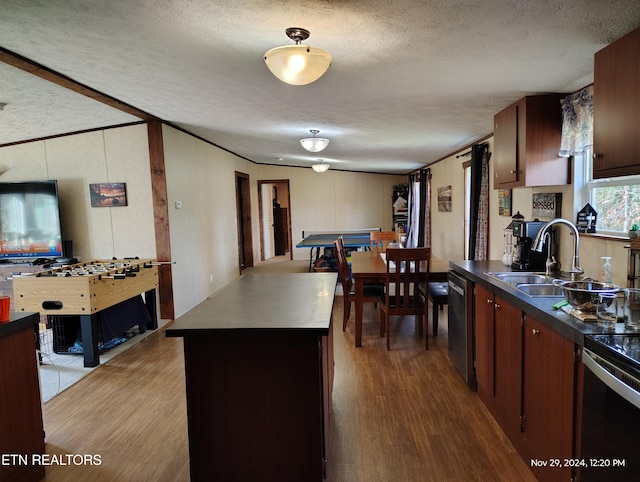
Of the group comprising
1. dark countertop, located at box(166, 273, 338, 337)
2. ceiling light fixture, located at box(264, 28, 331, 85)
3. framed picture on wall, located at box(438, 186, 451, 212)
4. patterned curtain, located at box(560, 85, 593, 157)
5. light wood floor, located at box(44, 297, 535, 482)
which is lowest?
light wood floor, located at box(44, 297, 535, 482)

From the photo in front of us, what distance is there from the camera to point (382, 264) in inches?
161

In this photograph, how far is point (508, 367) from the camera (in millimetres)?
2152

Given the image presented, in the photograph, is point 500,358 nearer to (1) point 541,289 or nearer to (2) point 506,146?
(1) point 541,289

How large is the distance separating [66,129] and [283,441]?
14.6 feet

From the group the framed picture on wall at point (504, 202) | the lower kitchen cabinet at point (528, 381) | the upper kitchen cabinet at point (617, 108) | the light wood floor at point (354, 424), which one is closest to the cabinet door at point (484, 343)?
the lower kitchen cabinet at point (528, 381)

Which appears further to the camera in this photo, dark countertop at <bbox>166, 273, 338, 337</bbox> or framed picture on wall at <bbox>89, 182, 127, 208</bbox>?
framed picture on wall at <bbox>89, 182, 127, 208</bbox>

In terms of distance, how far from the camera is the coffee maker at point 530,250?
2.69 meters

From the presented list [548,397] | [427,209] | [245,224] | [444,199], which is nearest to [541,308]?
[548,397]

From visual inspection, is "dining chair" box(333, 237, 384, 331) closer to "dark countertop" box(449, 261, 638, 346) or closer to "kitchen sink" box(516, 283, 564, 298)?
"dark countertop" box(449, 261, 638, 346)

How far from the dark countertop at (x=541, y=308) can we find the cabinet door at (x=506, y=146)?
2.43ft

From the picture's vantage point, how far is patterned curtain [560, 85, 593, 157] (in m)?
2.32

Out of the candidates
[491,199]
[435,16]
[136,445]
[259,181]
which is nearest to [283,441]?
[136,445]

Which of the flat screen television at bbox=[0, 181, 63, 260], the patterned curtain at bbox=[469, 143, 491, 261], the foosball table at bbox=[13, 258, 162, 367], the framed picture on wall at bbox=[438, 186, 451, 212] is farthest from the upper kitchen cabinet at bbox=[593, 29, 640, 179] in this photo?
the flat screen television at bbox=[0, 181, 63, 260]

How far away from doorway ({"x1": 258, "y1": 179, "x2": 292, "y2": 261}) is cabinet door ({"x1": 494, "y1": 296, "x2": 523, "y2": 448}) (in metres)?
7.70
